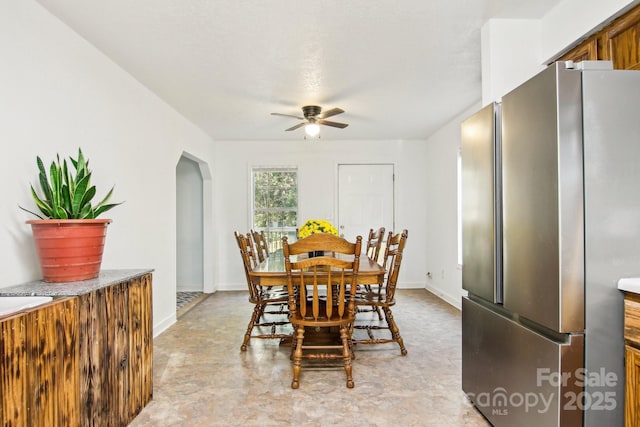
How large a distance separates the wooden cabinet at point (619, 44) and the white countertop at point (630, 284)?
0.98m

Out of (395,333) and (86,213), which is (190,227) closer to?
(395,333)

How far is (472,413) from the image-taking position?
213 centimetres

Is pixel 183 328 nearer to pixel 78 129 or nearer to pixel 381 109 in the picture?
pixel 78 129

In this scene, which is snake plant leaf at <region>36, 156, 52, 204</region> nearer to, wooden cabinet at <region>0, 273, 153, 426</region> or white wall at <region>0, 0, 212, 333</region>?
white wall at <region>0, 0, 212, 333</region>

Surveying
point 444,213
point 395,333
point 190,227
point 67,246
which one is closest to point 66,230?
point 67,246

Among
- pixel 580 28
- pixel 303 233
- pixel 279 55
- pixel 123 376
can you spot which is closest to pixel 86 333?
pixel 123 376

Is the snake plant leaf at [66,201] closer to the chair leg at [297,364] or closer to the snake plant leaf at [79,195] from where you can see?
the snake plant leaf at [79,195]

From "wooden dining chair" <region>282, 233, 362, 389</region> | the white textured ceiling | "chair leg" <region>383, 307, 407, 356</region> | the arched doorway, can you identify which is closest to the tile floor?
"chair leg" <region>383, 307, 407, 356</region>

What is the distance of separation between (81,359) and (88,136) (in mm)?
1603

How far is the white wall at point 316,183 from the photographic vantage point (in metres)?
5.95

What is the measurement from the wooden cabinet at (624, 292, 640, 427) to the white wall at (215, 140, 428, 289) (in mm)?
4675

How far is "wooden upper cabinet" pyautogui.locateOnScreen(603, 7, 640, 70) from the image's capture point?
1.64 metres

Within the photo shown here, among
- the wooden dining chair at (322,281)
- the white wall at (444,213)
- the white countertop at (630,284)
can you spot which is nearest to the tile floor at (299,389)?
the wooden dining chair at (322,281)

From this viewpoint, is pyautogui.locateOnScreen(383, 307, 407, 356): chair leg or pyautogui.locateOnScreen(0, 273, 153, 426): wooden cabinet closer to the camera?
pyautogui.locateOnScreen(0, 273, 153, 426): wooden cabinet
